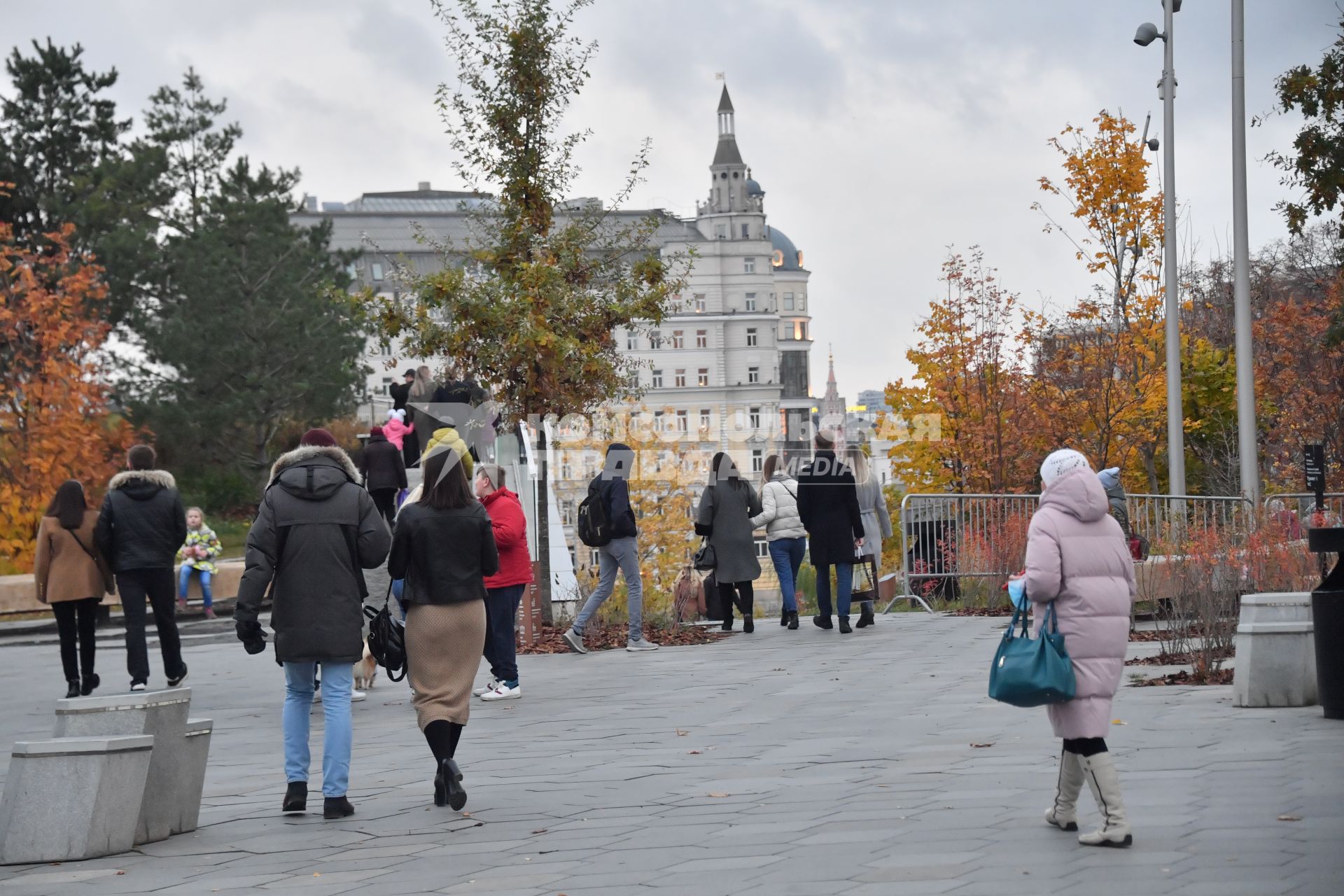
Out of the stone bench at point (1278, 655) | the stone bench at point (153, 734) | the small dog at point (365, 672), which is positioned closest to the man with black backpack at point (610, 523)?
the small dog at point (365, 672)

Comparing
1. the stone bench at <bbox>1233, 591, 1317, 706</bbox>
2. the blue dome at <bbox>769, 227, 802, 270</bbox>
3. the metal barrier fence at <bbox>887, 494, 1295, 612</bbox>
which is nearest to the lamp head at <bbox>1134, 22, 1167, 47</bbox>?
the metal barrier fence at <bbox>887, 494, 1295, 612</bbox>

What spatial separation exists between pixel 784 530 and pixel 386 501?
15.4 feet

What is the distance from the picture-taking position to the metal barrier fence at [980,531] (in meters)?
20.0

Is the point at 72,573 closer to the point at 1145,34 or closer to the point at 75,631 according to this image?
the point at 75,631

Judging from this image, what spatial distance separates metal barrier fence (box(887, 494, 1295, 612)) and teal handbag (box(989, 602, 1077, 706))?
12.6m

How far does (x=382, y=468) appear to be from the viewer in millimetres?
16906

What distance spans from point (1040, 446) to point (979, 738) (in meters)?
21.5

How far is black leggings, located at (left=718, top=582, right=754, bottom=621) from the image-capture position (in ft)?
60.0

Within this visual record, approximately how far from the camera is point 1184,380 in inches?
1340

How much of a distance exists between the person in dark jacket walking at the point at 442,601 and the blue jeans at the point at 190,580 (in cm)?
1879

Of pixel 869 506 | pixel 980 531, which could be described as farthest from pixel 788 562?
pixel 980 531

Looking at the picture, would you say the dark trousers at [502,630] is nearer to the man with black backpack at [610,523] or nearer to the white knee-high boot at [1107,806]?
the man with black backpack at [610,523]

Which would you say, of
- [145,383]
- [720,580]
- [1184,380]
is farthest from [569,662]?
[145,383]

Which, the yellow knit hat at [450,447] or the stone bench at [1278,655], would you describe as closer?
the yellow knit hat at [450,447]
